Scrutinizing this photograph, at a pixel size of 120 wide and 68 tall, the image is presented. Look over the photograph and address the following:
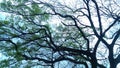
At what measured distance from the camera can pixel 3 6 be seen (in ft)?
47.5

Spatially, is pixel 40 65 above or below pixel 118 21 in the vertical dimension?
below

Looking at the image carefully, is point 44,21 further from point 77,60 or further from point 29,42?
point 77,60

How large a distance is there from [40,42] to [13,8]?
1762 mm

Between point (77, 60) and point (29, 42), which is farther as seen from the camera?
point (77, 60)

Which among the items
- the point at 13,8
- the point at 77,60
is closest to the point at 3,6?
the point at 13,8

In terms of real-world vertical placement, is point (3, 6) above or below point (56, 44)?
above

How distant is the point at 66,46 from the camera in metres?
15.9

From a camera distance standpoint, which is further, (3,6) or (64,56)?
(64,56)

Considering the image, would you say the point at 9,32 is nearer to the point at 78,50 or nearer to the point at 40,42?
the point at 40,42

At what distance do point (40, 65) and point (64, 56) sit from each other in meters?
1.28

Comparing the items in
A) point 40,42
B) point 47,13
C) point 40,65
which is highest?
point 47,13

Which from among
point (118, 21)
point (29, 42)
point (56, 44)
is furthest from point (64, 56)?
point (118, 21)

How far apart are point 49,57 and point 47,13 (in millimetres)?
1872

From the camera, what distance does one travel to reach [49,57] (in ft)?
51.9
